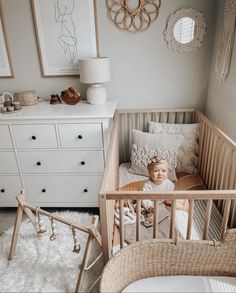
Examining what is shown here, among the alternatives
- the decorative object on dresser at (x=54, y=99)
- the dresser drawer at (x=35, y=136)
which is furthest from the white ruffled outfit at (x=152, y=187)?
the decorative object on dresser at (x=54, y=99)

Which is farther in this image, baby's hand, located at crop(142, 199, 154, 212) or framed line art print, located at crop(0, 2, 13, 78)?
framed line art print, located at crop(0, 2, 13, 78)

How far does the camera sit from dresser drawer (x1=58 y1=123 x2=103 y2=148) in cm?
186

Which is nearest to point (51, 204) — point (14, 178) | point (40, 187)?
point (40, 187)

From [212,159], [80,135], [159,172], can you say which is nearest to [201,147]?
[212,159]

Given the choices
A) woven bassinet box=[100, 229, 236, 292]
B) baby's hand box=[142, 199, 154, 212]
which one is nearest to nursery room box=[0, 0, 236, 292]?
baby's hand box=[142, 199, 154, 212]

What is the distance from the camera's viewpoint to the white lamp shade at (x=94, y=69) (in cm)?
187

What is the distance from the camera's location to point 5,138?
194 cm

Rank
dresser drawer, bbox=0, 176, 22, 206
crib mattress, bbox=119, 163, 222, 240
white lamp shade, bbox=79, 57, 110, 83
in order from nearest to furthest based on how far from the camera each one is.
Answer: crib mattress, bbox=119, 163, 222, 240 → white lamp shade, bbox=79, 57, 110, 83 → dresser drawer, bbox=0, 176, 22, 206

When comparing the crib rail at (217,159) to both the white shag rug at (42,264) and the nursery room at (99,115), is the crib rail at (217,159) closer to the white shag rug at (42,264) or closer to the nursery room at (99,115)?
the nursery room at (99,115)

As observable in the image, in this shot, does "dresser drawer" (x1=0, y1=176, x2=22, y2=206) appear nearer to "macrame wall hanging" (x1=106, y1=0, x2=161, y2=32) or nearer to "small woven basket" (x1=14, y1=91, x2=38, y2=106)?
"small woven basket" (x1=14, y1=91, x2=38, y2=106)

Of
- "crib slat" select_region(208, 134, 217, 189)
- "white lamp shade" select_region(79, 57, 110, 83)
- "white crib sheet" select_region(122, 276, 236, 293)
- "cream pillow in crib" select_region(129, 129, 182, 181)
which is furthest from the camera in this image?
"cream pillow in crib" select_region(129, 129, 182, 181)

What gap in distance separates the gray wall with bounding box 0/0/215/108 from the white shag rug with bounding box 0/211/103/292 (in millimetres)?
1226

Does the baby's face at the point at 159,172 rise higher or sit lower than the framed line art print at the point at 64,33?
lower

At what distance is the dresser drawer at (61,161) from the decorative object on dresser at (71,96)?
432 millimetres
